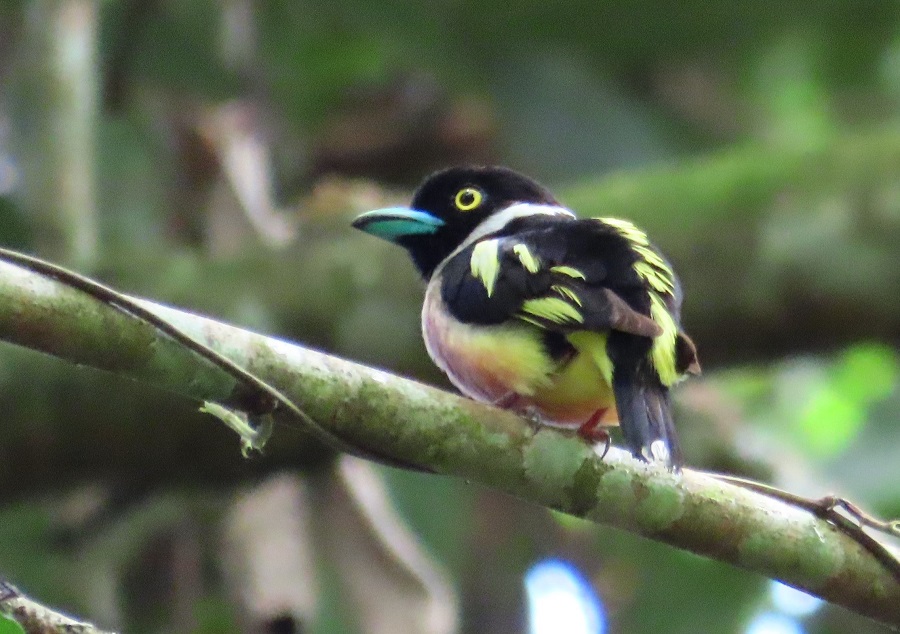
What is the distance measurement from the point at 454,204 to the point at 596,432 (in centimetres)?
118

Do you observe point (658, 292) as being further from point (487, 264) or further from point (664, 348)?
point (487, 264)

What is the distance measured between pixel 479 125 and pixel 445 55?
0.72 metres

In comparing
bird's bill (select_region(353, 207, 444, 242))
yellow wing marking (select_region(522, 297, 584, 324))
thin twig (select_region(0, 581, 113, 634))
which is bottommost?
thin twig (select_region(0, 581, 113, 634))

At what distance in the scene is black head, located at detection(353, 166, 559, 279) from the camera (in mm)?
3957

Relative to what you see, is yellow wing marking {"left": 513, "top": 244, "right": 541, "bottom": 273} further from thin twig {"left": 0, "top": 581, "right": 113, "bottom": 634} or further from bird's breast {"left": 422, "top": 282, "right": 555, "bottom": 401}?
thin twig {"left": 0, "top": 581, "right": 113, "bottom": 634}

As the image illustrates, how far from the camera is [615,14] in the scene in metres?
6.93

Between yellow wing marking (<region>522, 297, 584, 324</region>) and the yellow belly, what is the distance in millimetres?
52

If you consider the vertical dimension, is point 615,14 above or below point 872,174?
above

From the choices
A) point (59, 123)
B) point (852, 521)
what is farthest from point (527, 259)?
point (59, 123)

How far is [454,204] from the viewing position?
13.0 ft

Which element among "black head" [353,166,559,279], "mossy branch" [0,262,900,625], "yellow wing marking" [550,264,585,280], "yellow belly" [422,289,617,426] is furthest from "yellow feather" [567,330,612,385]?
"black head" [353,166,559,279]

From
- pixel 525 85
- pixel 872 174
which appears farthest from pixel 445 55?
pixel 872 174

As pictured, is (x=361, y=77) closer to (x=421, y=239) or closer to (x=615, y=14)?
(x=615, y=14)

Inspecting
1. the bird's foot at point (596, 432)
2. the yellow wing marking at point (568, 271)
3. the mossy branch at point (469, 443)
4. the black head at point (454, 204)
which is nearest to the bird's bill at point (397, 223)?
the black head at point (454, 204)
